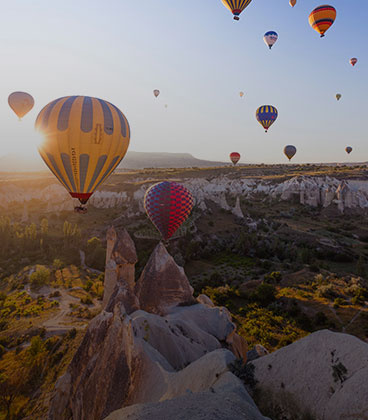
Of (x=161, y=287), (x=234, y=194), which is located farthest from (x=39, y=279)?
(x=234, y=194)

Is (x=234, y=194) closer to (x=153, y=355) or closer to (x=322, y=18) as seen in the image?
(x=322, y=18)

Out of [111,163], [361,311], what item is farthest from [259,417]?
[361,311]

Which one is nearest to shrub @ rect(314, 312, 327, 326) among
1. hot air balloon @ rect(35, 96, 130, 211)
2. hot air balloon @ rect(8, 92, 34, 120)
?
hot air balloon @ rect(35, 96, 130, 211)

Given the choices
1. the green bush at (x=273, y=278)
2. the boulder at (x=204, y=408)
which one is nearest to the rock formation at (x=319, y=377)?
the boulder at (x=204, y=408)

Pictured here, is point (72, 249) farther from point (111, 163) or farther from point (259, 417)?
point (259, 417)

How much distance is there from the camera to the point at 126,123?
717 inches

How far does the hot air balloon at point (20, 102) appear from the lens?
39.5 metres

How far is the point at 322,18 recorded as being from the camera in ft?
112

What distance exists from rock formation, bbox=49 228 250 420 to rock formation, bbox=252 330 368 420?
40.5 inches

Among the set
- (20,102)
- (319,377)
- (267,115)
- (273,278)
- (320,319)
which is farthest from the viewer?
(267,115)

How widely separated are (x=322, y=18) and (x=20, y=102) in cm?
4313

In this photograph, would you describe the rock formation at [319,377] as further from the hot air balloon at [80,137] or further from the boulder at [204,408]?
the hot air balloon at [80,137]

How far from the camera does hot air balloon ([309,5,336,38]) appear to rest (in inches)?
1325

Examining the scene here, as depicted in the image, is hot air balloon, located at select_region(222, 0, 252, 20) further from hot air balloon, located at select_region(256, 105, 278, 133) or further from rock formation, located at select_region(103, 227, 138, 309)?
rock formation, located at select_region(103, 227, 138, 309)
